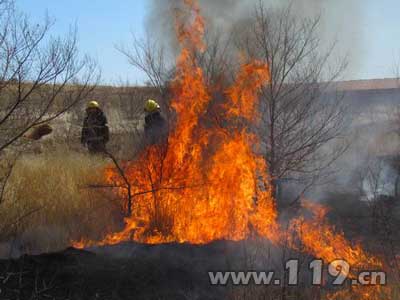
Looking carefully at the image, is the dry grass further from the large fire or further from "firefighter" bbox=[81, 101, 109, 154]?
"firefighter" bbox=[81, 101, 109, 154]

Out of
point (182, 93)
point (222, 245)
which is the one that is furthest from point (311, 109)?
point (222, 245)

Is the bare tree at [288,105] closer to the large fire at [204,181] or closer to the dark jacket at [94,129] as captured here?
the large fire at [204,181]

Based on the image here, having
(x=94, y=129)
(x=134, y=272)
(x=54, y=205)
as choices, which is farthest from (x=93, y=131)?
(x=134, y=272)

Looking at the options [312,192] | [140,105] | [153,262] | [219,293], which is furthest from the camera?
[140,105]

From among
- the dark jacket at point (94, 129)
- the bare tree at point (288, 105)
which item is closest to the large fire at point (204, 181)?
the bare tree at point (288, 105)

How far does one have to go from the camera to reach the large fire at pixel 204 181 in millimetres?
6891

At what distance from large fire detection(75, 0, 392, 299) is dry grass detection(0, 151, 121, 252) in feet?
1.67

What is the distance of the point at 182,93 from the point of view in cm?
755

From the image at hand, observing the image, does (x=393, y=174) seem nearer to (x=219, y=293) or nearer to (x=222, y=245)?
(x=222, y=245)

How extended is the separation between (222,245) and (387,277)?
2061 mm

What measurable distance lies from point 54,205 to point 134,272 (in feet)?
10.8

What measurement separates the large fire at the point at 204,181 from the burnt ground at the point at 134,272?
0.55 m

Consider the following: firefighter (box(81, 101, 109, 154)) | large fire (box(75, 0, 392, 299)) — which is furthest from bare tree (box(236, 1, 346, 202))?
firefighter (box(81, 101, 109, 154))

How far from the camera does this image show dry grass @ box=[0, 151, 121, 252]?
716cm
